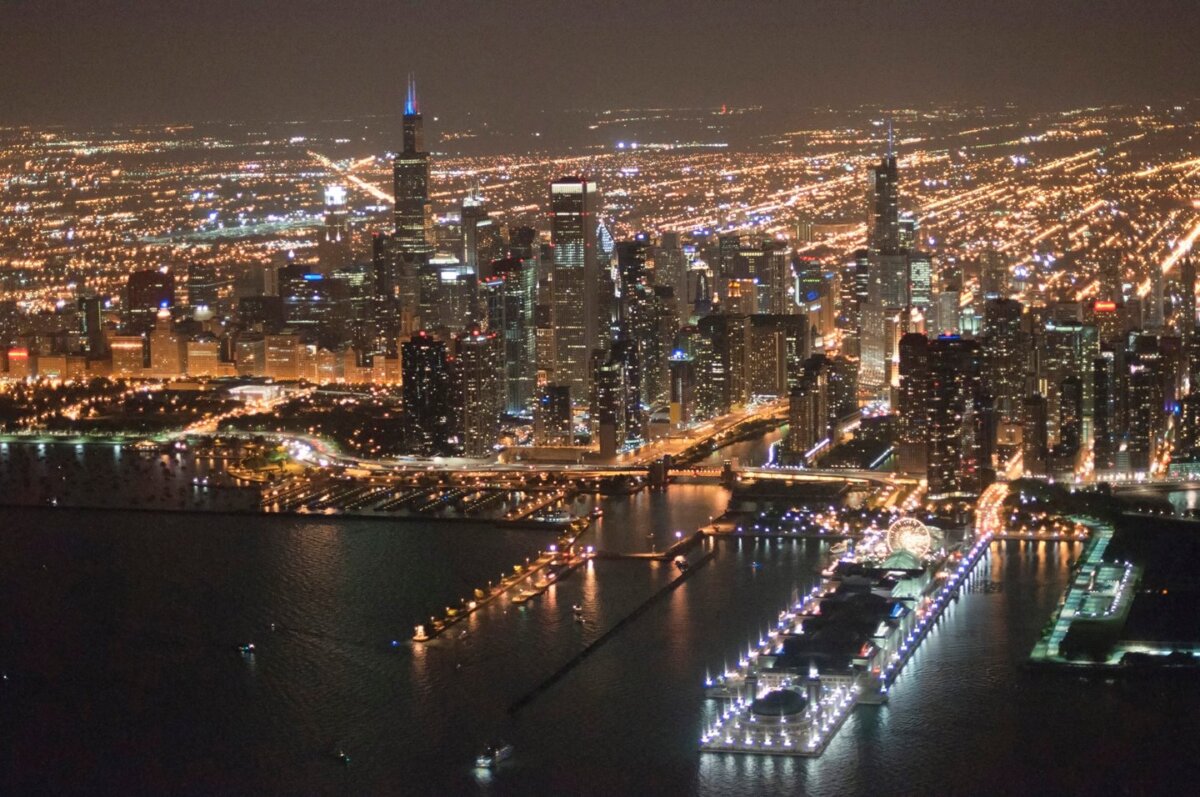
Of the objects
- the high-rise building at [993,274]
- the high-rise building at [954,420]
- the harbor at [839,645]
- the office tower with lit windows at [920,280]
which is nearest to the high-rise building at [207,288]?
the office tower with lit windows at [920,280]

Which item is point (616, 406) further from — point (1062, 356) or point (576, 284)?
point (1062, 356)

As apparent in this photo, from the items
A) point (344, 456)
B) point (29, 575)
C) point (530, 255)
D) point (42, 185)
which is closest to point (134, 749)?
point (29, 575)

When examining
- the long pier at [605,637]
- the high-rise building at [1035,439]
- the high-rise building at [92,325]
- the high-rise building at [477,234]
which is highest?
the high-rise building at [477,234]

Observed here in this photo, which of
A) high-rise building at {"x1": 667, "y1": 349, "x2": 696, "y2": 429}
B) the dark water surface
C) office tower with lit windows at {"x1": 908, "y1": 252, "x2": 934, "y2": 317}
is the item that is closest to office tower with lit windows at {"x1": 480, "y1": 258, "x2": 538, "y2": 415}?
high-rise building at {"x1": 667, "y1": 349, "x2": 696, "y2": 429}

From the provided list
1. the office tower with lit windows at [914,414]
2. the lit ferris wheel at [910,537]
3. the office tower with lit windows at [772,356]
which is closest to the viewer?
the lit ferris wheel at [910,537]

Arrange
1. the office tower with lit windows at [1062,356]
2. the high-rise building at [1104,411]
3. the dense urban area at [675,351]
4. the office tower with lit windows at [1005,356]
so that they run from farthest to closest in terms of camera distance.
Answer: the office tower with lit windows at [1062,356], the office tower with lit windows at [1005,356], the high-rise building at [1104,411], the dense urban area at [675,351]

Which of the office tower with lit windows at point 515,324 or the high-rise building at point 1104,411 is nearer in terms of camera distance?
the high-rise building at point 1104,411

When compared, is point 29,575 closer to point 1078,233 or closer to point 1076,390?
point 1076,390

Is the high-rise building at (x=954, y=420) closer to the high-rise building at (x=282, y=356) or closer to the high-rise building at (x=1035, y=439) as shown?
the high-rise building at (x=1035, y=439)
